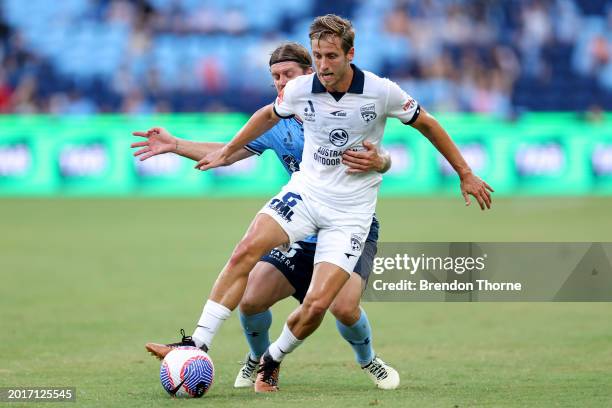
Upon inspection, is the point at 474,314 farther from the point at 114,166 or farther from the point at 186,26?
the point at 186,26

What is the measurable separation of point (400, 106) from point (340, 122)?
406mm

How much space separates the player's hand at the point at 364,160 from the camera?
23.7 feet

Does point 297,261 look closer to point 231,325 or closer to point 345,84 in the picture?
point 345,84

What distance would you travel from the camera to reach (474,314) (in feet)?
40.4

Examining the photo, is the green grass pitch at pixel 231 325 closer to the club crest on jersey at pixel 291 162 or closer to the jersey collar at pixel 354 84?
the club crest on jersey at pixel 291 162

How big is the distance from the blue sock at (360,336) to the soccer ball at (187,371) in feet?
3.54

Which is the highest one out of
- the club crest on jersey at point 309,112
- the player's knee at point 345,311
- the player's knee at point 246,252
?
the club crest on jersey at point 309,112

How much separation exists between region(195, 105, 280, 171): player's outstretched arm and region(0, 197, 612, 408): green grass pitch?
62.0 inches

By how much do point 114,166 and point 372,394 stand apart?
1675 centimetres

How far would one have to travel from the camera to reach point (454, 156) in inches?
292

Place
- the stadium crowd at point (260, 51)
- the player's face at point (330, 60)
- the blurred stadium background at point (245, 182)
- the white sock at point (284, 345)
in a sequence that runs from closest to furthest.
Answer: the player's face at point (330, 60) → the white sock at point (284, 345) → the blurred stadium background at point (245, 182) → the stadium crowd at point (260, 51)
